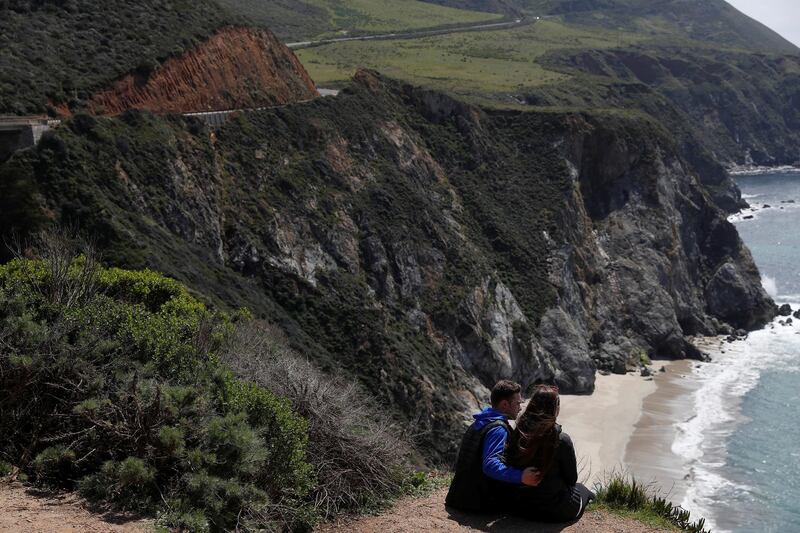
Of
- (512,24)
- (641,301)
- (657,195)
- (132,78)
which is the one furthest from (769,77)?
(132,78)

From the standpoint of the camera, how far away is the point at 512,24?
168 metres

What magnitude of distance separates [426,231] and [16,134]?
24486mm

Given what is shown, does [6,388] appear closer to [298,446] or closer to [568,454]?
[298,446]

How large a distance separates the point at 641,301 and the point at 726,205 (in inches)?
2106

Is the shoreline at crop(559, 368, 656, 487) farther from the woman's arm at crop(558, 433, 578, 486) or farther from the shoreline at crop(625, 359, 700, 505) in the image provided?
the woman's arm at crop(558, 433, 578, 486)

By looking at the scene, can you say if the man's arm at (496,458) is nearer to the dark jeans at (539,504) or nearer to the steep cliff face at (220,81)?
the dark jeans at (539,504)

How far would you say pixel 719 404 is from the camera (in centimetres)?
4772

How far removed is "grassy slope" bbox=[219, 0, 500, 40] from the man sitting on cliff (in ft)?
338

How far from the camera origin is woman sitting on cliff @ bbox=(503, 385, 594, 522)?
9078mm

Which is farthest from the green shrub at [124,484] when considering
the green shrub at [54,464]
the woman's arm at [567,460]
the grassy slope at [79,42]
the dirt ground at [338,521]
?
the grassy slope at [79,42]

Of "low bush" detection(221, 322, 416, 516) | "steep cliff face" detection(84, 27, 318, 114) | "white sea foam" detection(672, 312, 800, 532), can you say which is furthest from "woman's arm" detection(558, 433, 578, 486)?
"steep cliff face" detection(84, 27, 318, 114)

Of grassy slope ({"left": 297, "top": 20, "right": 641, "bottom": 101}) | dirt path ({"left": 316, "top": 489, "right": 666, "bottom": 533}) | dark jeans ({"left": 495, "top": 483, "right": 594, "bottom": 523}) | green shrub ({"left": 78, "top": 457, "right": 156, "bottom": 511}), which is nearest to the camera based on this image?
dark jeans ({"left": 495, "top": 483, "right": 594, "bottom": 523})

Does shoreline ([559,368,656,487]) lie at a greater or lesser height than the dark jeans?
lesser

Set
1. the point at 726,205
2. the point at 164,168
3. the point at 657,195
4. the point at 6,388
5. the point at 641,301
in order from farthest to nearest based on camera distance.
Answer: the point at 726,205, the point at 657,195, the point at 641,301, the point at 164,168, the point at 6,388
